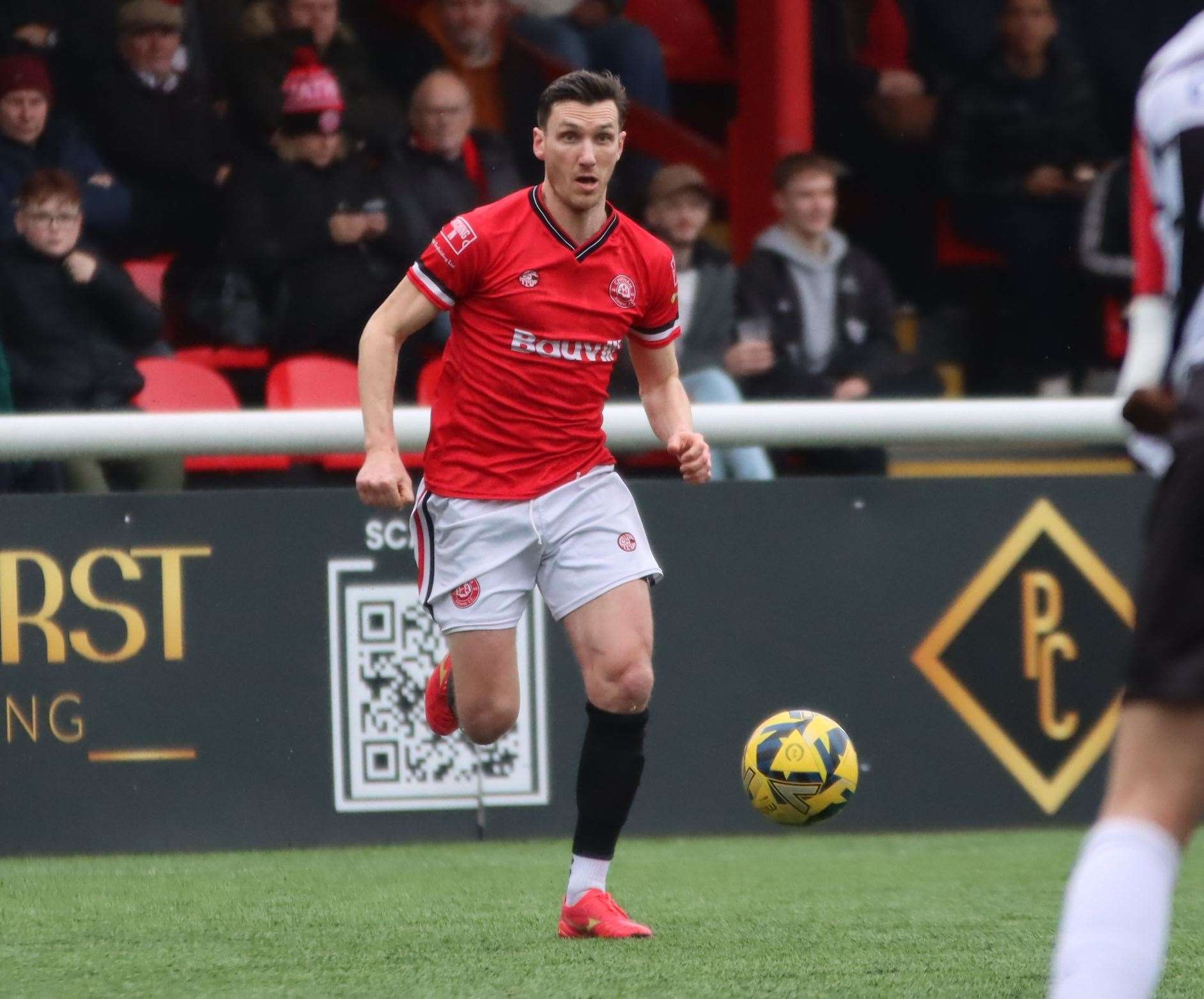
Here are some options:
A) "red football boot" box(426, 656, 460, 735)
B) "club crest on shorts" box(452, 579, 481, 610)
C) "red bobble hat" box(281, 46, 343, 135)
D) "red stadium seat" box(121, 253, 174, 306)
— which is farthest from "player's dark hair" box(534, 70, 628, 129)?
→ "red stadium seat" box(121, 253, 174, 306)

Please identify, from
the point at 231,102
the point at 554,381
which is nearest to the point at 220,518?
the point at 554,381

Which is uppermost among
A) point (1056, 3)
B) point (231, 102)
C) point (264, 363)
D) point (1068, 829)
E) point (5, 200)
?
point (1056, 3)

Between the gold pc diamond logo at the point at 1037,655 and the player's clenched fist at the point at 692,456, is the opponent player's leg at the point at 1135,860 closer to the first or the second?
the player's clenched fist at the point at 692,456

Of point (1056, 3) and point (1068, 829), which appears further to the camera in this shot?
point (1056, 3)

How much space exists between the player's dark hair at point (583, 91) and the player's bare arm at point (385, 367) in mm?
498

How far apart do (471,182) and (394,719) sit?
2.54 meters

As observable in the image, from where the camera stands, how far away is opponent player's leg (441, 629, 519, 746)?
4.75 metres

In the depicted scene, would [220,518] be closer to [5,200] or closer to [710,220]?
[5,200]

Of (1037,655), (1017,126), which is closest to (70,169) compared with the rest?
(1017,126)

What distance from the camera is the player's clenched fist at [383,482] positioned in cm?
437

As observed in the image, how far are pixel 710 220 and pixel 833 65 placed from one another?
0.92m

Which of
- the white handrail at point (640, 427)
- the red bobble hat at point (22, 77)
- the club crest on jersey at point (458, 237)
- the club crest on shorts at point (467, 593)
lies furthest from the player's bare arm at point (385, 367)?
the red bobble hat at point (22, 77)

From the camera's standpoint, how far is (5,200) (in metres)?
7.49

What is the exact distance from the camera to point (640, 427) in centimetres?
622
